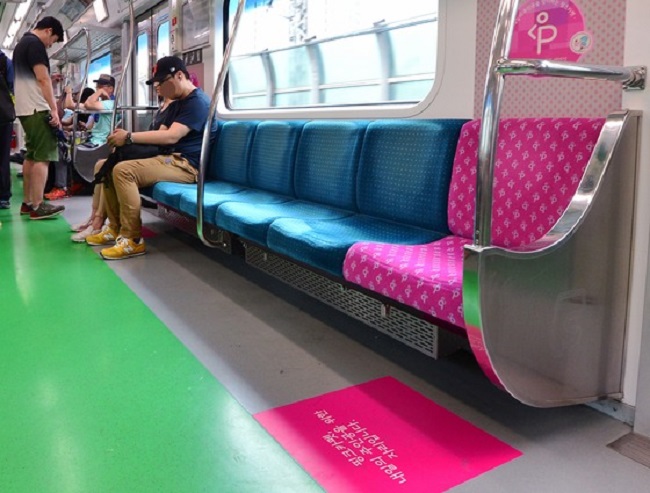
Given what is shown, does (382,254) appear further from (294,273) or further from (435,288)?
(294,273)

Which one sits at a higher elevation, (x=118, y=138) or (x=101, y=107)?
(x=101, y=107)

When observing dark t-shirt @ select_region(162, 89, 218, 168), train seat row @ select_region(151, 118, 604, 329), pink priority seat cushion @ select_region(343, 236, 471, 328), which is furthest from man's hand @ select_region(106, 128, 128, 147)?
pink priority seat cushion @ select_region(343, 236, 471, 328)

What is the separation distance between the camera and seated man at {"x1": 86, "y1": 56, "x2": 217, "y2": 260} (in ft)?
13.1

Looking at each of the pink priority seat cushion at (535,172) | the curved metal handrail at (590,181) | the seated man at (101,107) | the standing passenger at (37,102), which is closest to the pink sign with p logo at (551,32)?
the pink priority seat cushion at (535,172)

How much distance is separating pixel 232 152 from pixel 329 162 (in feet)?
4.50

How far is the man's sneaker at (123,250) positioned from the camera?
398 cm

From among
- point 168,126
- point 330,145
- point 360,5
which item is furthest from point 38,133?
point 360,5

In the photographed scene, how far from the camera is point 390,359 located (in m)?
2.35

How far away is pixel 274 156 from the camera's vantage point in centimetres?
375

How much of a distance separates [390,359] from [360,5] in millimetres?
6891

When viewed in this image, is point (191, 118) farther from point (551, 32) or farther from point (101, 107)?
point (101, 107)

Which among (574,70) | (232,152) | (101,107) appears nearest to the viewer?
(574,70)

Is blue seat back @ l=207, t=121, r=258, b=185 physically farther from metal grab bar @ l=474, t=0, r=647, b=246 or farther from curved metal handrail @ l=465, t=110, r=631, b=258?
metal grab bar @ l=474, t=0, r=647, b=246

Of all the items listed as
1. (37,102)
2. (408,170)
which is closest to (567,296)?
(408,170)
